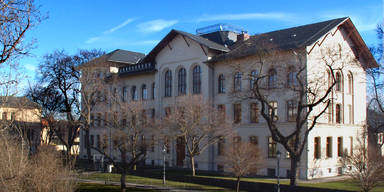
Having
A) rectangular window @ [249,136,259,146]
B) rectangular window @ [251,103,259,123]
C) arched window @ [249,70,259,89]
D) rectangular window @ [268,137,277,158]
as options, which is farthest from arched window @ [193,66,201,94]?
rectangular window @ [268,137,277,158]

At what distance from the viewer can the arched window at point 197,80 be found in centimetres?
3734

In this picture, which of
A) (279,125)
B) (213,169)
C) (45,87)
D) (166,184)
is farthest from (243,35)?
(45,87)

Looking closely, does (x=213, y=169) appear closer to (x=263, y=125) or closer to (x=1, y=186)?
(x=263, y=125)

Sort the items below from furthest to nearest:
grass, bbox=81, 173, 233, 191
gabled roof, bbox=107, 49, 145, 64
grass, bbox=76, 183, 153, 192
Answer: gabled roof, bbox=107, 49, 145, 64 → grass, bbox=81, 173, 233, 191 → grass, bbox=76, 183, 153, 192

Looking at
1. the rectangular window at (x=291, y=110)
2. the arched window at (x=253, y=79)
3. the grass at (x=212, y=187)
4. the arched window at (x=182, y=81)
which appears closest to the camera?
the arched window at (x=253, y=79)

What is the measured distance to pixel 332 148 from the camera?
32.9 meters

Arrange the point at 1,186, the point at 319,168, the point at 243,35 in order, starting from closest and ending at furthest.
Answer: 1. the point at 1,186
2. the point at 319,168
3. the point at 243,35

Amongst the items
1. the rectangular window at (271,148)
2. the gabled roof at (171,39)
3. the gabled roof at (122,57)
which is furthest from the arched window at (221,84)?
the gabled roof at (122,57)

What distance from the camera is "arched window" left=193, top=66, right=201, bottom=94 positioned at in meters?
37.3

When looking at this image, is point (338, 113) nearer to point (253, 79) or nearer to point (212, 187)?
point (253, 79)

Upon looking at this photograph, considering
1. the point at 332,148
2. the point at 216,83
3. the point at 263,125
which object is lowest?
the point at 332,148

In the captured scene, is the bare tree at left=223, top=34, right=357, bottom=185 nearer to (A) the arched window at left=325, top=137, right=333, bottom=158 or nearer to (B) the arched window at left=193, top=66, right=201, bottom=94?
(A) the arched window at left=325, top=137, right=333, bottom=158

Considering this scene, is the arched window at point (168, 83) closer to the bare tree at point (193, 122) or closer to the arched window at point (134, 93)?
the arched window at point (134, 93)

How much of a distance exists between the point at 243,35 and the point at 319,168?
50.9 ft
